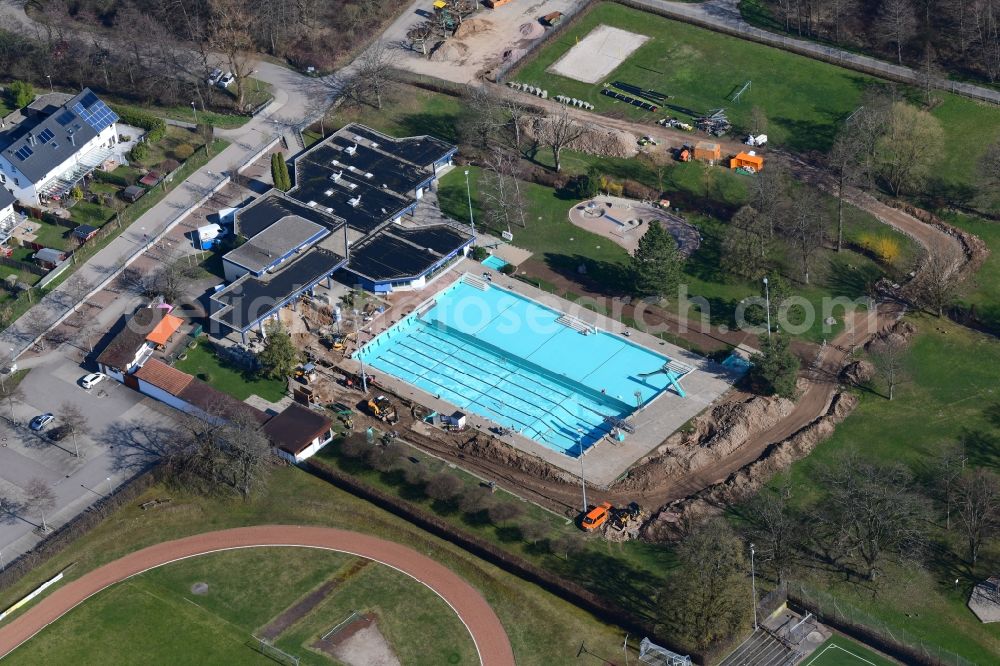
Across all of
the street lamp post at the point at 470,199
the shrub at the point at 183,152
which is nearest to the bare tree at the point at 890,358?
the street lamp post at the point at 470,199

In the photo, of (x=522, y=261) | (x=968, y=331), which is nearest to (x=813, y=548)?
(x=968, y=331)

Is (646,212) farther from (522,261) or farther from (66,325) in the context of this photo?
(66,325)

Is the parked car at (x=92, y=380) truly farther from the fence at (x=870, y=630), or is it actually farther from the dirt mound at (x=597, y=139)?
the fence at (x=870, y=630)

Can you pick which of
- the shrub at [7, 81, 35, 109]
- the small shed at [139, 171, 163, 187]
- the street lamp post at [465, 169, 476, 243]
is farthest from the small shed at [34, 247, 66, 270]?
the street lamp post at [465, 169, 476, 243]

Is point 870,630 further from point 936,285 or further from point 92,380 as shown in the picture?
point 92,380

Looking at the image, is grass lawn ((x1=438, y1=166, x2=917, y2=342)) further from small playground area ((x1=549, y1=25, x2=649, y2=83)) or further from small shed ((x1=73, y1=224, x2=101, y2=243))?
small shed ((x1=73, y1=224, x2=101, y2=243))

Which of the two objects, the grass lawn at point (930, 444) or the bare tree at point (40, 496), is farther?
the bare tree at point (40, 496)
